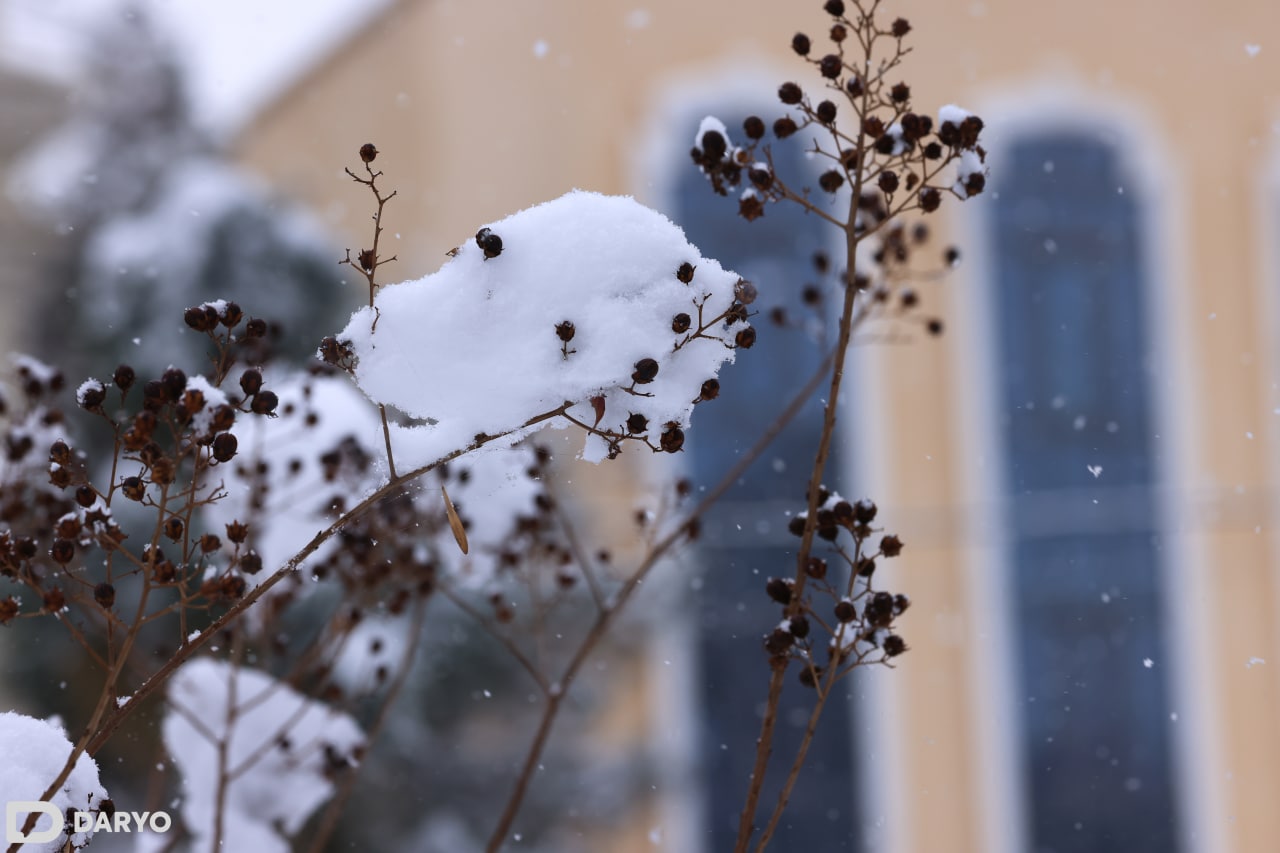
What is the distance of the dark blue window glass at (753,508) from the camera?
4.64 m

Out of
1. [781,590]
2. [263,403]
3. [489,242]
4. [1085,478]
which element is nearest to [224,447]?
[263,403]

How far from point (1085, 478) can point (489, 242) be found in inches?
191

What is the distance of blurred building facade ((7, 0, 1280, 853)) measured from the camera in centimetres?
459

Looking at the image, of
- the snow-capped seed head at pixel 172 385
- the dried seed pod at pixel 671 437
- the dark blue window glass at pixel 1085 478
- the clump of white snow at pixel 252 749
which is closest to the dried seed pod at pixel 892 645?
the dried seed pod at pixel 671 437

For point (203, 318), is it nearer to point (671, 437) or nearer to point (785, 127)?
point (671, 437)

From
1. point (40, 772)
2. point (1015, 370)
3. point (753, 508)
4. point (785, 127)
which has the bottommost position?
point (40, 772)

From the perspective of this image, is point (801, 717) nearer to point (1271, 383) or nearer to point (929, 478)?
point (929, 478)

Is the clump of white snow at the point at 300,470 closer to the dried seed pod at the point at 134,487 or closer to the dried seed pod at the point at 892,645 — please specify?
the dried seed pod at the point at 134,487

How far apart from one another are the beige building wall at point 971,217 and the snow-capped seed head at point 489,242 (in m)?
3.94

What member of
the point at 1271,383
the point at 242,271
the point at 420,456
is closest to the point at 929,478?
the point at 1271,383

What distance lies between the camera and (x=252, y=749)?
107 cm

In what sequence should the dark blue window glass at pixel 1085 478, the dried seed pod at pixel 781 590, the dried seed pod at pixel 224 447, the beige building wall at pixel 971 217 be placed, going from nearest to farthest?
the dried seed pod at pixel 224 447
the dried seed pod at pixel 781 590
the beige building wall at pixel 971 217
the dark blue window glass at pixel 1085 478

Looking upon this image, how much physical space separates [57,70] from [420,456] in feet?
14.6

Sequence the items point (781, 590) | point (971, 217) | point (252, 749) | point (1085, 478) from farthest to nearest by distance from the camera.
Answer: point (1085, 478)
point (971, 217)
point (252, 749)
point (781, 590)
